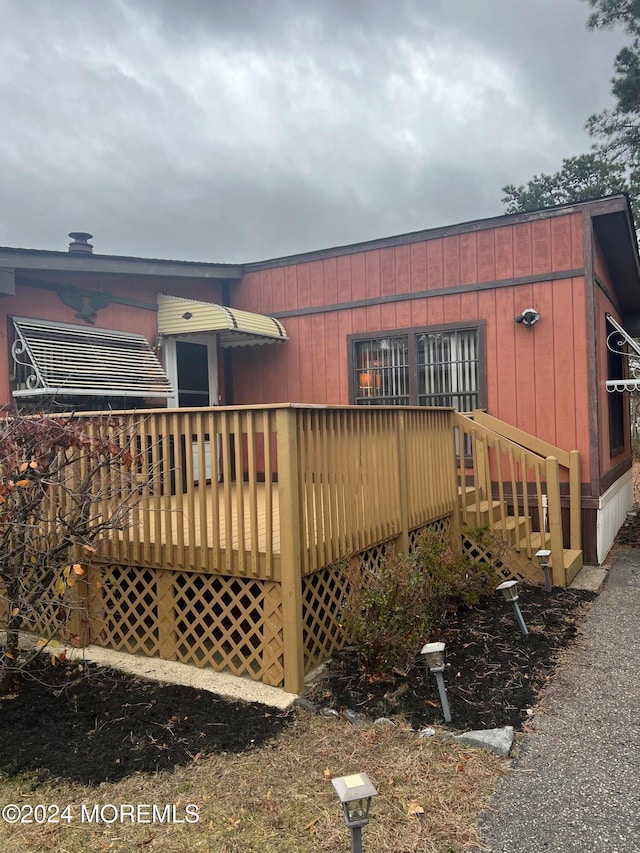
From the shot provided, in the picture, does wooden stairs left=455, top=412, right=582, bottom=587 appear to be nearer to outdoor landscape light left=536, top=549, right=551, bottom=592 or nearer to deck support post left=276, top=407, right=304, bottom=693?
outdoor landscape light left=536, top=549, right=551, bottom=592

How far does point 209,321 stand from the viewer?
7344mm

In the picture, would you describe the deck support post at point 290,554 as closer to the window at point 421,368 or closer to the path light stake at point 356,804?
the path light stake at point 356,804

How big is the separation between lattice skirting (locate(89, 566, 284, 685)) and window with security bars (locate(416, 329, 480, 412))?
4.03 meters

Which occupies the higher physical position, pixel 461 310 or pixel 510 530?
pixel 461 310

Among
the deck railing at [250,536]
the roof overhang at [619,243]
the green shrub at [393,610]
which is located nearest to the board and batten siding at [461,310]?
the roof overhang at [619,243]

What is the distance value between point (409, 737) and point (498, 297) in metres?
5.38

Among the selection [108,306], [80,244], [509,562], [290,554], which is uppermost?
[80,244]

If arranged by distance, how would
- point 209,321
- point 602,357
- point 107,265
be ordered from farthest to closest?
point 209,321 < point 602,357 < point 107,265

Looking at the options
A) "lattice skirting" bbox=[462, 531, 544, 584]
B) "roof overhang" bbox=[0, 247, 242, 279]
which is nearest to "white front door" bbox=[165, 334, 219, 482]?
"roof overhang" bbox=[0, 247, 242, 279]

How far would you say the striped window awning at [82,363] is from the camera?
602 centimetres

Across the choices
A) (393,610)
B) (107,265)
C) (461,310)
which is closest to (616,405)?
(461,310)

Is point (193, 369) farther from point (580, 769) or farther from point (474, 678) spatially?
point (580, 769)

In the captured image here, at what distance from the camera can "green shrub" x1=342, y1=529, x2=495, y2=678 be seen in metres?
3.58

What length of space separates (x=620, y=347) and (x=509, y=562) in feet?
18.8
